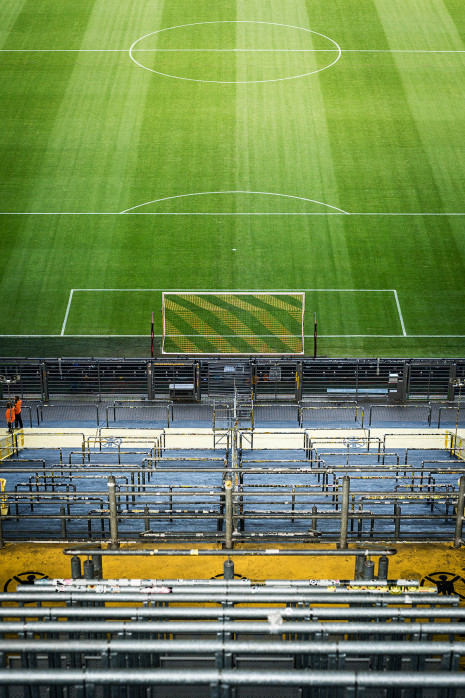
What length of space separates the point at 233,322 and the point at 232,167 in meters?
12.0

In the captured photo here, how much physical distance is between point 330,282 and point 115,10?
2983 centimetres

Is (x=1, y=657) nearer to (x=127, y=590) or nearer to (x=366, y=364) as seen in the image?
(x=127, y=590)

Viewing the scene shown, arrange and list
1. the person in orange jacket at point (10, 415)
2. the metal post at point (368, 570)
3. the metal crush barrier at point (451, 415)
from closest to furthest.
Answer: the metal post at point (368, 570), the person in orange jacket at point (10, 415), the metal crush barrier at point (451, 415)

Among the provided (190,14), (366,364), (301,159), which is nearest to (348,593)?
(366,364)

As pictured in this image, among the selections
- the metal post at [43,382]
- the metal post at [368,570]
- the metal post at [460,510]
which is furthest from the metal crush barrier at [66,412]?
the metal post at [368,570]

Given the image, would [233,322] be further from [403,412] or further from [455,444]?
[455,444]

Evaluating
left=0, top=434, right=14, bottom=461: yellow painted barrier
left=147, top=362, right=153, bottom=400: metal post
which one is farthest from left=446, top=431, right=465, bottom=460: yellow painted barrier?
left=0, top=434, right=14, bottom=461: yellow painted barrier

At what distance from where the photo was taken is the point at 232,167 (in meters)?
43.2

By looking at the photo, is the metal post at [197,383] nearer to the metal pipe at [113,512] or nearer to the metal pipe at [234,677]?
the metal pipe at [113,512]

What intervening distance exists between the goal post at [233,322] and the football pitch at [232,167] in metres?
0.64

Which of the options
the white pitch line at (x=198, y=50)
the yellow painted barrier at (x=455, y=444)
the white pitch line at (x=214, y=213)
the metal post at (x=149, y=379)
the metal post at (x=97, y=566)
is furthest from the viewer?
the white pitch line at (x=198, y=50)

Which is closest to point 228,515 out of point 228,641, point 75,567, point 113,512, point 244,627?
point 113,512

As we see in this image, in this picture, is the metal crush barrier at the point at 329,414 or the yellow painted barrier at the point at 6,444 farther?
the metal crush barrier at the point at 329,414

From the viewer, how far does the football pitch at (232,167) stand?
116 feet
